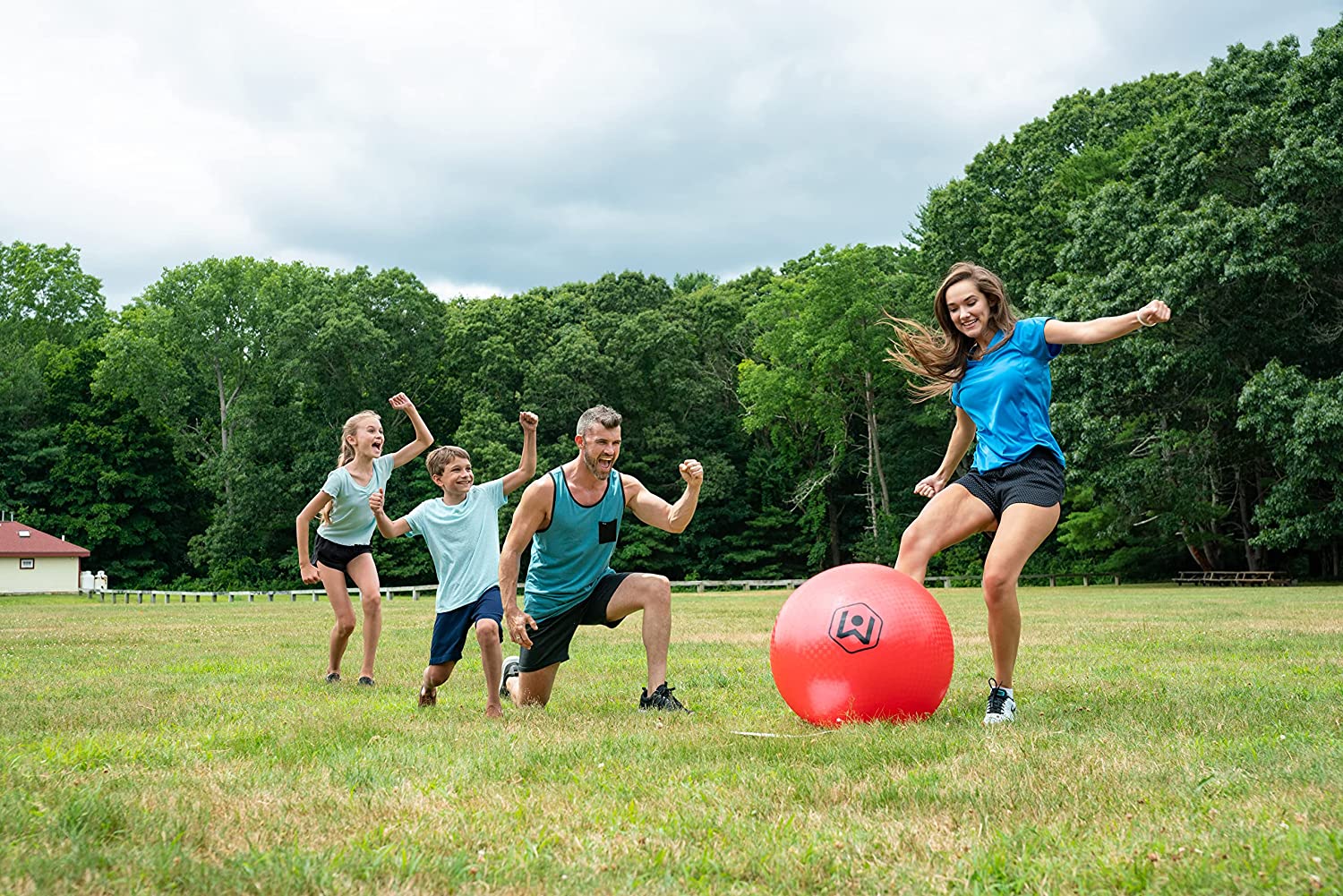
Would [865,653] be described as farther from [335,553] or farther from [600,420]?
[335,553]

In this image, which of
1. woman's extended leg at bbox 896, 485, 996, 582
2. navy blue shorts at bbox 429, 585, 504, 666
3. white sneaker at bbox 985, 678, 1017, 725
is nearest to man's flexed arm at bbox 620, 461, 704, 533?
navy blue shorts at bbox 429, 585, 504, 666

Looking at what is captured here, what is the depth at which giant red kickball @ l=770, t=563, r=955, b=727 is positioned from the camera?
19.9 ft

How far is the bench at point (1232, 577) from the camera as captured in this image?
3694cm

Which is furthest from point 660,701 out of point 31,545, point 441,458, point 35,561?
point 35,561

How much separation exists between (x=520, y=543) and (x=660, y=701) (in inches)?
55.8

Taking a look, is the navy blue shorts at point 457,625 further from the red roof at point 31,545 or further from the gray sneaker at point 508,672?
the red roof at point 31,545

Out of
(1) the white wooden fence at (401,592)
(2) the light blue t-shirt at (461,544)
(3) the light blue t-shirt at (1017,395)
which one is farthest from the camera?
(1) the white wooden fence at (401,592)

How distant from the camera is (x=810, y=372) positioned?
2020 inches

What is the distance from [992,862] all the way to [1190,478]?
34917mm

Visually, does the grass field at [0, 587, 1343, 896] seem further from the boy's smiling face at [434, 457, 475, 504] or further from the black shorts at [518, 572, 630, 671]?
the boy's smiling face at [434, 457, 475, 504]

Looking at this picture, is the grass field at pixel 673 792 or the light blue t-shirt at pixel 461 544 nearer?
the grass field at pixel 673 792

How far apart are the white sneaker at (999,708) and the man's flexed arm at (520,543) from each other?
103 inches

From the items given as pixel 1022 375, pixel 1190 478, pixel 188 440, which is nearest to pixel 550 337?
pixel 188 440

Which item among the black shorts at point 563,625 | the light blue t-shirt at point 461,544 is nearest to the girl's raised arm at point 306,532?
the light blue t-shirt at point 461,544
